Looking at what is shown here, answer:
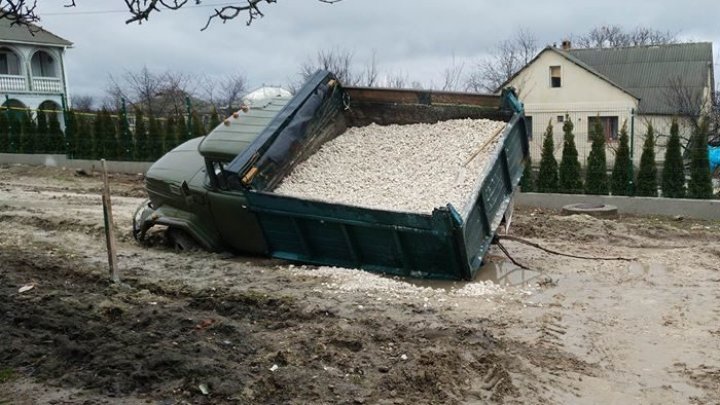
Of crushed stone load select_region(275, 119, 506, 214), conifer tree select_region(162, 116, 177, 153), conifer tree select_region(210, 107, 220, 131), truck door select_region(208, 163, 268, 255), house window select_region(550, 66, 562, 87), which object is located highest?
house window select_region(550, 66, 562, 87)

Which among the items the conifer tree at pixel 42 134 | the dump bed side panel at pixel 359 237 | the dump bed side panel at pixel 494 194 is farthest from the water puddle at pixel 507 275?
the conifer tree at pixel 42 134

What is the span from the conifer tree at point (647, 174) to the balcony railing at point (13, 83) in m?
35.5

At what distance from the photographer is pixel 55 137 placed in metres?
21.6

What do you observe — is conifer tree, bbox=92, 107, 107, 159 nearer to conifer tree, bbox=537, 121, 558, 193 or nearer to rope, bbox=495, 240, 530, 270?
conifer tree, bbox=537, 121, 558, 193

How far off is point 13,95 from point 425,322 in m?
38.5

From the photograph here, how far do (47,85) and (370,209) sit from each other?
38.7 metres

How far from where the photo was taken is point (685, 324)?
19.5 feet

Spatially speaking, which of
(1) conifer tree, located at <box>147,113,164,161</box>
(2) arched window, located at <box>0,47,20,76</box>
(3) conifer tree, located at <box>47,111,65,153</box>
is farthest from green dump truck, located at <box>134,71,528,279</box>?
(2) arched window, located at <box>0,47,20,76</box>

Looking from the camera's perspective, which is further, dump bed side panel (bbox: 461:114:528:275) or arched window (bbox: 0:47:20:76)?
arched window (bbox: 0:47:20:76)

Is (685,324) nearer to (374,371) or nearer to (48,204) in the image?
(374,371)

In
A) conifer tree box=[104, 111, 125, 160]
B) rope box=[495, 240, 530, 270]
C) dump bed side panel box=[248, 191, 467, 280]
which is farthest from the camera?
conifer tree box=[104, 111, 125, 160]

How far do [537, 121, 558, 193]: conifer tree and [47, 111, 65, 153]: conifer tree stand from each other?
603 inches

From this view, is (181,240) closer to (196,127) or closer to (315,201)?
(315,201)

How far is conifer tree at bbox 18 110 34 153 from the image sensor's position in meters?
21.7
